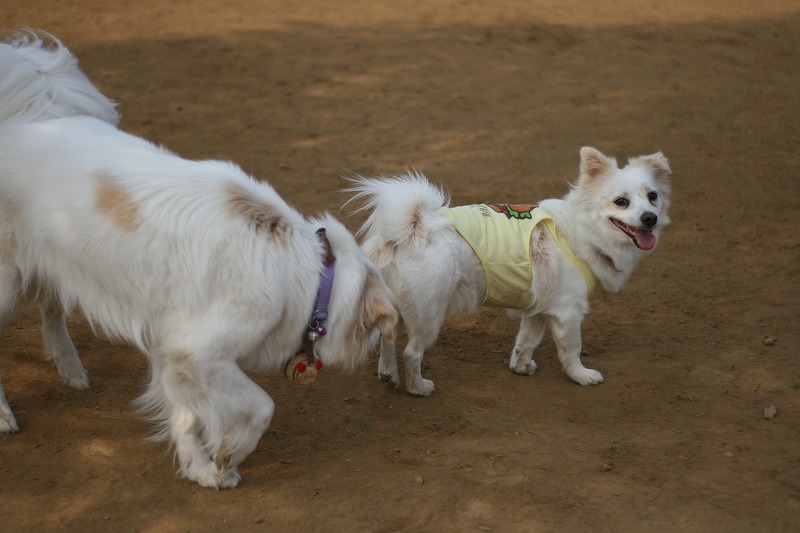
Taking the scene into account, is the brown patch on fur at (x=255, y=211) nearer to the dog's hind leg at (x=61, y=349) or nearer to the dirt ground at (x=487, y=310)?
the dirt ground at (x=487, y=310)

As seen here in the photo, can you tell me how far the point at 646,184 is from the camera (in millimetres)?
5176

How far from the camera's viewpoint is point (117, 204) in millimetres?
3836

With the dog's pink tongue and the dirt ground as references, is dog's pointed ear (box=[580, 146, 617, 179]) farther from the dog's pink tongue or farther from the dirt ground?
the dirt ground

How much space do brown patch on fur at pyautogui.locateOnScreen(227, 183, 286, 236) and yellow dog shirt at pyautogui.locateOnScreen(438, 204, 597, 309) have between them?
4.31 feet

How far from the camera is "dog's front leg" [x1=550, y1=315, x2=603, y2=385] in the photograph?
16.8 ft

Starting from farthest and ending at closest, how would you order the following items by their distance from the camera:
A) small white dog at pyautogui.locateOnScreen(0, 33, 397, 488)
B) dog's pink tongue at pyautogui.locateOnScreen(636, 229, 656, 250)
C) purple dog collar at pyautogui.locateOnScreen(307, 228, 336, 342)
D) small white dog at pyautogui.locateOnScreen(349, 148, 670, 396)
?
1. dog's pink tongue at pyautogui.locateOnScreen(636, 229, 656, 250)
2. small white dog at pyautogui.locateOnScreen(349, 148, 670, 396)
3. purple dog collar at pyautogui.locateOnScreen(307, 228, 336, 342)
4. small white dog at pyautogui.locateOnScreen(0, 33, 397, 488)

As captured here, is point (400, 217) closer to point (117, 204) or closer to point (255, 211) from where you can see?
point (255, 211)

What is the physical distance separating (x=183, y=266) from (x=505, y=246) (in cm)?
199

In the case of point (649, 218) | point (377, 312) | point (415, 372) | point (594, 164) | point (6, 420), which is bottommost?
point (6, 420)

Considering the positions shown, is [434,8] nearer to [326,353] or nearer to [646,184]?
[646,184]

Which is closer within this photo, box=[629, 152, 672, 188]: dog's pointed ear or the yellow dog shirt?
the yellow dog shirt

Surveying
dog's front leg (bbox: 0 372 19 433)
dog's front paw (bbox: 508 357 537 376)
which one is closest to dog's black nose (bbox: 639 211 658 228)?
dog's front paw (bbox: 508 357 537 376)

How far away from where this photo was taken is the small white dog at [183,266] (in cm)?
381

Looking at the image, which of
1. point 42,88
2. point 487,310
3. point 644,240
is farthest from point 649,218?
point 42,88
